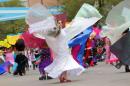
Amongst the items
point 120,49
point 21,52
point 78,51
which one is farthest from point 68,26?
point 21,52

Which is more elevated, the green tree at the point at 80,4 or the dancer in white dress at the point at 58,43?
the green tree at the point at 80,4

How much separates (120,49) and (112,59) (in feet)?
22.6

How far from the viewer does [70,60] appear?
54.1ft

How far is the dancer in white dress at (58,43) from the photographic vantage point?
1645cm

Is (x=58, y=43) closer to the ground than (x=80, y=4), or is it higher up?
closer to the ground

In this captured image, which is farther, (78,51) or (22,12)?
(22,12)

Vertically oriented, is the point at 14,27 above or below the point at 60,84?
above

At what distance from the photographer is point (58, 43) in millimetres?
16656

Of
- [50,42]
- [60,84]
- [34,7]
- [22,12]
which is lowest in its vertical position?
[60,84]

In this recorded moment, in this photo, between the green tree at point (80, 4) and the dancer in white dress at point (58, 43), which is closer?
the dancer in white dress at point (58, 43)

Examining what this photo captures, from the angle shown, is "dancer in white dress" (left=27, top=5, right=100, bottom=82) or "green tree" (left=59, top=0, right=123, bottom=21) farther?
"green tree" (left=59, top=0, right=123, bottom=21)

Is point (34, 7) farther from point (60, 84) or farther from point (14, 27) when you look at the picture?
→ point (14, 27)

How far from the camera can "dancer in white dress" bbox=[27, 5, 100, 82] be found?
1645 cm

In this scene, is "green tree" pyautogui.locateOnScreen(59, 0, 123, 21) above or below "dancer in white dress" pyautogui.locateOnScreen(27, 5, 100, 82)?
above
